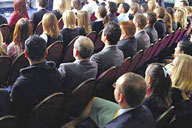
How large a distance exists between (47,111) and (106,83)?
3.37 feet

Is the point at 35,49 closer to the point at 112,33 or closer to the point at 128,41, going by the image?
the point at 112,33

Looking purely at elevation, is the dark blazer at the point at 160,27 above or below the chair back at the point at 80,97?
above

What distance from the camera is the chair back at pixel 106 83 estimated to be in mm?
2758

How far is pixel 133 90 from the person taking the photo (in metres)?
1.90

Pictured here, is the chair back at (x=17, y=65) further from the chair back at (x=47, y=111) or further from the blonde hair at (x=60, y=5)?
the blonde hair at (x=60, y=5)

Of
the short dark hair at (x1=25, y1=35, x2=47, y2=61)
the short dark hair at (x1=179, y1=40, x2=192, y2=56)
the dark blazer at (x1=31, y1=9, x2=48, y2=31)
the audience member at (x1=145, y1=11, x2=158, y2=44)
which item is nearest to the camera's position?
the short dark hair at (x1=25, y1=35, x2=47, y2=61)

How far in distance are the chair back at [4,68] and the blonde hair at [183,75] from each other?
6.30 ft

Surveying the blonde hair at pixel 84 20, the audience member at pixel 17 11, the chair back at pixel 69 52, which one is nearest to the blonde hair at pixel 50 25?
the chair back at pixel 69 52

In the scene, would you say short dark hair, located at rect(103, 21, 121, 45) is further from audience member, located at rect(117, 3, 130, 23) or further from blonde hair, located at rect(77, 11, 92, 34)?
audience member, located at rect(117, 3, 130, 23)

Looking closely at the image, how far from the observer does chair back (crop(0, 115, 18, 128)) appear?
1.76 m

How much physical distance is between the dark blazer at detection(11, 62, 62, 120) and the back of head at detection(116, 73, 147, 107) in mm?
748

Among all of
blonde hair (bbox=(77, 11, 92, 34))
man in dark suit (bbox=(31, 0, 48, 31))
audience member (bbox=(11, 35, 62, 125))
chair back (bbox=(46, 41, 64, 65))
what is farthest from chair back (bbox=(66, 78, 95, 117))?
man in dark suit (bbox=(31, 0, 48, 31))

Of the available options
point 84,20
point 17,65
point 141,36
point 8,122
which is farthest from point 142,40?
point 8,122

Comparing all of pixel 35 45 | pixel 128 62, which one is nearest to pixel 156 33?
pixel 128 62
